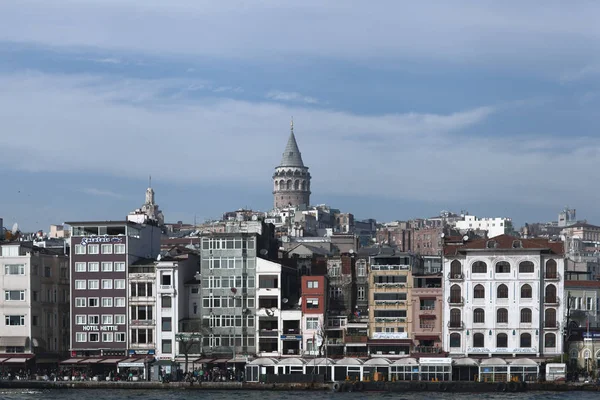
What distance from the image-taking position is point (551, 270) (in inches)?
3708

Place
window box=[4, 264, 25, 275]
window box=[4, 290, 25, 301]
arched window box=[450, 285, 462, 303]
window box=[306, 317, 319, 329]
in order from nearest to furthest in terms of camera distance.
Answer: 1. arched window box=[450, 285, 462, 303]
2. window box=[306, 317, 319, 329]
3. window box=[4, 290, 25, 301]
4. window box=[4, 264, 25, 275]

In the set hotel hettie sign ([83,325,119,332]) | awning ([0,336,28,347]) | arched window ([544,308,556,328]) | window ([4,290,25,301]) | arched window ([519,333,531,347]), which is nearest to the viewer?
arched window ([544,308,556,328])

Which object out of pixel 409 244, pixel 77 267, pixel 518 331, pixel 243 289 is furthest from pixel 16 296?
pixel 409 244

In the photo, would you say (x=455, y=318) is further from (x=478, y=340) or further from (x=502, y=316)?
(x=502, y=316)

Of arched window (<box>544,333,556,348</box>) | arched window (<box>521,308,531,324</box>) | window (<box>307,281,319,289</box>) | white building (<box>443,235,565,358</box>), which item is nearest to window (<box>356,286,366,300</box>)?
window (<box>307,281,319,289</box>)

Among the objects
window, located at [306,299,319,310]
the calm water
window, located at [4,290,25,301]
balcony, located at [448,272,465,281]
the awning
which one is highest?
balcony, located at [448,272,465,281]

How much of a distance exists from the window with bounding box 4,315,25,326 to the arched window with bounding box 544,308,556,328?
4091 centimetres

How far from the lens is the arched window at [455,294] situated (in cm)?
9500

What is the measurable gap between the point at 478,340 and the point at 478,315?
1.89 meters

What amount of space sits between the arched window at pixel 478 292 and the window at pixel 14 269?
35808mm

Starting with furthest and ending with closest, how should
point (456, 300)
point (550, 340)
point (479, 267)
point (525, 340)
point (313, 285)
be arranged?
point (313, 285), point (479, 267), point (456, 300), point (525, 340), point (550, 340)

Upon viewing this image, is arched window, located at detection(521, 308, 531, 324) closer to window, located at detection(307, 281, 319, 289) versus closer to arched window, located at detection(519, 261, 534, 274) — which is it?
arched window, located at detection(519, 261, 534, 274)

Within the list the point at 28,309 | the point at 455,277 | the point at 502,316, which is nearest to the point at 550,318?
the point at 502,316

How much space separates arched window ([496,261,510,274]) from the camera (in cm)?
9475
